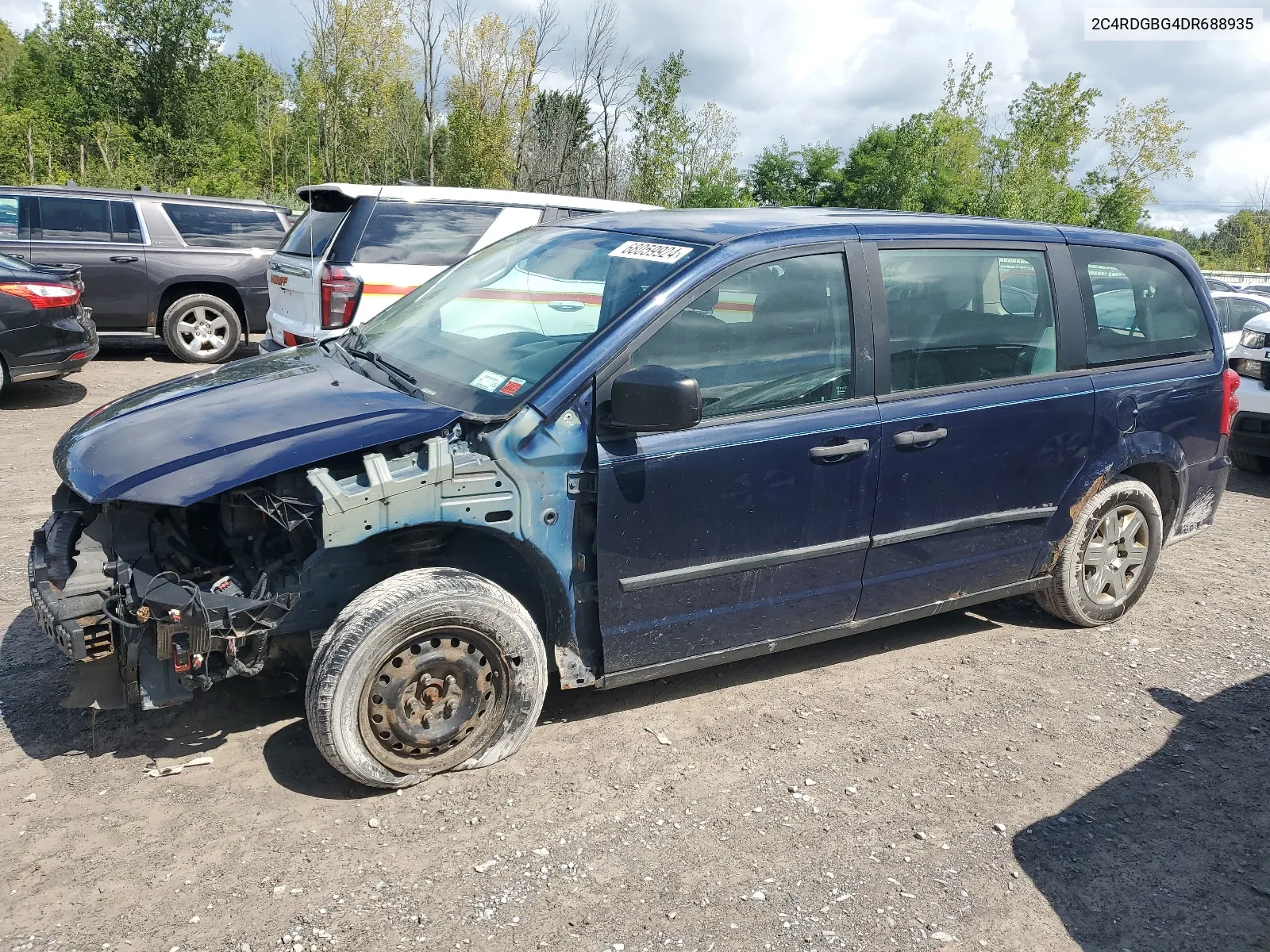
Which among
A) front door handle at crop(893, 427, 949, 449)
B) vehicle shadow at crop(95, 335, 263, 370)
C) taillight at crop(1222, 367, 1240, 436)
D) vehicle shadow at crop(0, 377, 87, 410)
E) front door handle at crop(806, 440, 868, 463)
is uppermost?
taillight at crop(1222, 367, 1240, 436)

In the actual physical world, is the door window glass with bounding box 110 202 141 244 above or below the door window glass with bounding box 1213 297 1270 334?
A: above

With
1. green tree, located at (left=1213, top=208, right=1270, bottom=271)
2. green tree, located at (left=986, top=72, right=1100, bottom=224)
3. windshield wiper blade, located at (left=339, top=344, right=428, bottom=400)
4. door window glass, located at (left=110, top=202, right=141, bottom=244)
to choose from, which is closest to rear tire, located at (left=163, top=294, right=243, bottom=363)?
door window glass, located at (left=110, top=202, right=141, bottom=244)

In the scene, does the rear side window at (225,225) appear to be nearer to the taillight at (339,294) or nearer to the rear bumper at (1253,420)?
the taillight at (339,294)

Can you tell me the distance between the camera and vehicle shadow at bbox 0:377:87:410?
9.19 m

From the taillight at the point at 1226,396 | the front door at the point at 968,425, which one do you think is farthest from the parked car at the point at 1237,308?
the front door at the point at 968,425

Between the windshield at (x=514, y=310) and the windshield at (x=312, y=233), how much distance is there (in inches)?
166

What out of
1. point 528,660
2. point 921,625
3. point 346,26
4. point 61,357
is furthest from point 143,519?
point 346,26

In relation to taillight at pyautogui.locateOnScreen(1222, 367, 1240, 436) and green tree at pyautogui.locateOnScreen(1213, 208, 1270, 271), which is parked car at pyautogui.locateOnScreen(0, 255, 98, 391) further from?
green tree at pyautogui.locateOnScreen(1213, 208, 1270, 271)

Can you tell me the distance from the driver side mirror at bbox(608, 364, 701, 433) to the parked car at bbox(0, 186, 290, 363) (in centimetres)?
943

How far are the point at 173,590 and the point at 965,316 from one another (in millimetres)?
3141

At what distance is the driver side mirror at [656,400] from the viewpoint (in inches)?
126

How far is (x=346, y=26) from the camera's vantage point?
23.2m

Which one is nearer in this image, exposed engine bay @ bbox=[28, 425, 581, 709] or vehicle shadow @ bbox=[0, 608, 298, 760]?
exposed engine bay @ bbox=[28, 425, 581, 709]

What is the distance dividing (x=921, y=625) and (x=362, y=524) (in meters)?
3.01
